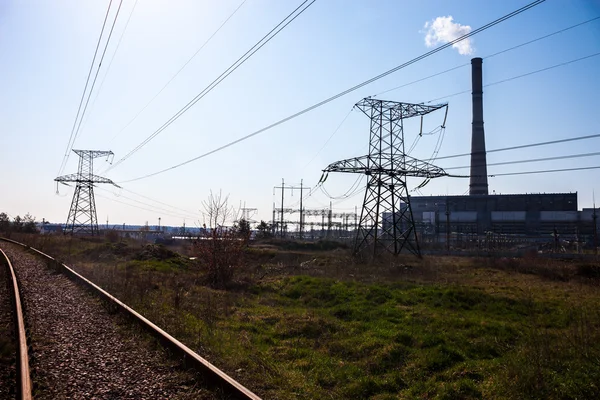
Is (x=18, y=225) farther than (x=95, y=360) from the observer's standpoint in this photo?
Yes

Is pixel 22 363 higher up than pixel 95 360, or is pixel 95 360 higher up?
pixel 22 363

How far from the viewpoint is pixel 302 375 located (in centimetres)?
722

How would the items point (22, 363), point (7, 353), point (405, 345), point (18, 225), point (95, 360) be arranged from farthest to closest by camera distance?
point (18, 225), point (405, 345), point (7, 353), point (95, 360), point (22, 363)

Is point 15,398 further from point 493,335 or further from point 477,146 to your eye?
point 477,146

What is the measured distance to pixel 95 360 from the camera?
7.21m

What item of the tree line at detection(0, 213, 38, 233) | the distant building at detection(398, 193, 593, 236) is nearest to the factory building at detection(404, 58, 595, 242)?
the distant building at detection(398, 193, 593, 236)

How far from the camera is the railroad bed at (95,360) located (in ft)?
19.4

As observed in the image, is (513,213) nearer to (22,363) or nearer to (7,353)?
(7,353)

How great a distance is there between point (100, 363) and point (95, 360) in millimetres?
198

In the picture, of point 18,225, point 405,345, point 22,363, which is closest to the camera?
point 22,363

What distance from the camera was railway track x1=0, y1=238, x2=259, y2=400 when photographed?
5816 millimetres

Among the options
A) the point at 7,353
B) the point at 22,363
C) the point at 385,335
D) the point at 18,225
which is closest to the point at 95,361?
the point at 22,363

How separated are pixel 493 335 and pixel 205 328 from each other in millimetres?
6164

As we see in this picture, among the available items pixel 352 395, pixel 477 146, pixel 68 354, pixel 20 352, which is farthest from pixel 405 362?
pixel 477 146
